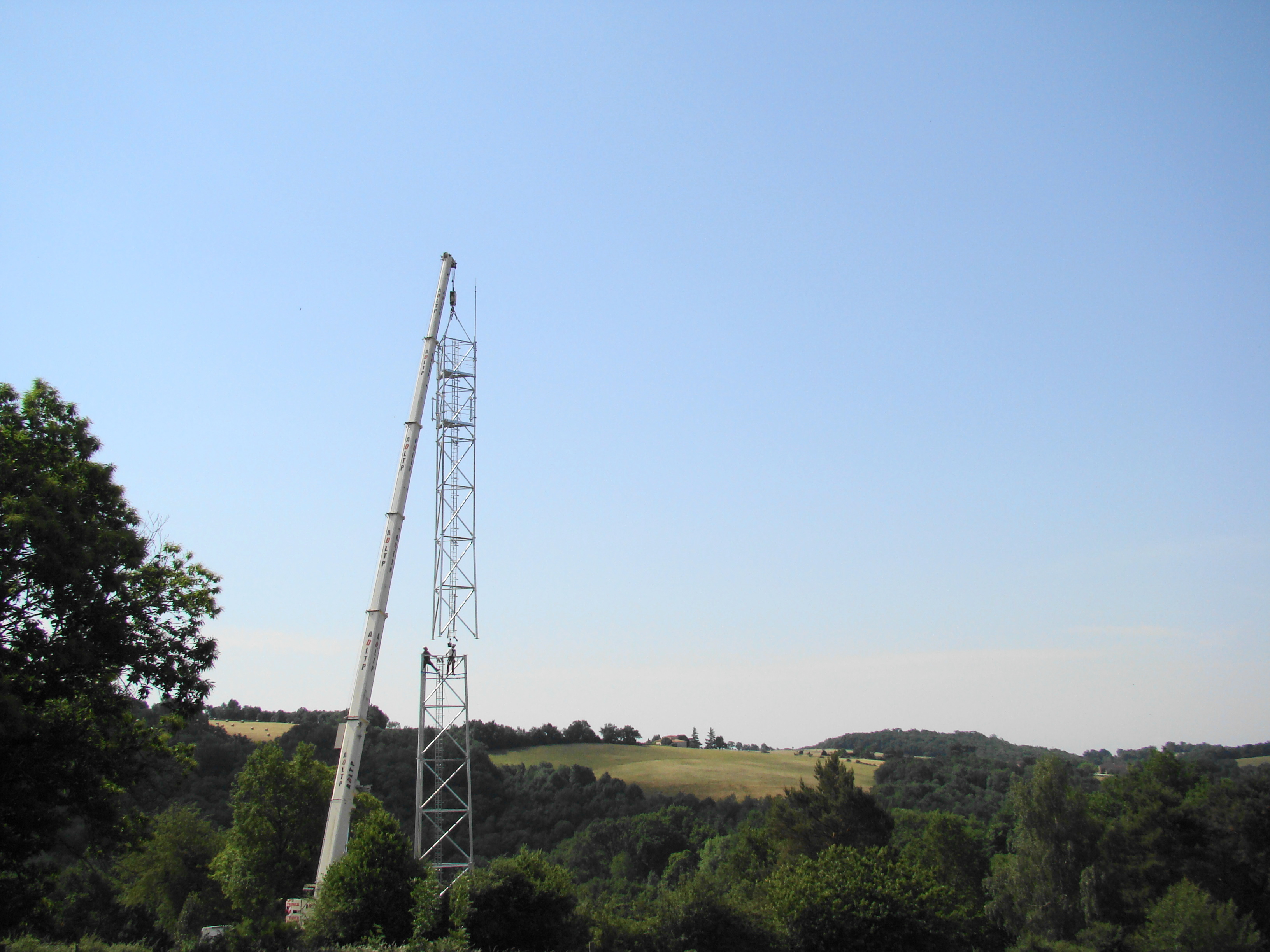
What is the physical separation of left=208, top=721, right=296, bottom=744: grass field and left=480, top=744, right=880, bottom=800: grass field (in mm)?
28971

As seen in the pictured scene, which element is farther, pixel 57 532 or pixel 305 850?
pixel 305 850

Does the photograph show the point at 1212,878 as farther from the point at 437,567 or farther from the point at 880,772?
the point at 880,772

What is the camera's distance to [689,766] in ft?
413

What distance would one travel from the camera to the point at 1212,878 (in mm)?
49031

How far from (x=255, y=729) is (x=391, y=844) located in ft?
275

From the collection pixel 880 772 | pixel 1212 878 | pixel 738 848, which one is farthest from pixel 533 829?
pixel 1212 878

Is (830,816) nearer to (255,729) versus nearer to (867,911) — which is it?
(867,911)

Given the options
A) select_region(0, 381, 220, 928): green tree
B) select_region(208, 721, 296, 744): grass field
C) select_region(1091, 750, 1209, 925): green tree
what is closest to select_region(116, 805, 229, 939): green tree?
select_region(0, 381, 220, 928): green tree

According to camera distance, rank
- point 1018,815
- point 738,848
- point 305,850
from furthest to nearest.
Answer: point 738,848, point 1018,815, point 305,850

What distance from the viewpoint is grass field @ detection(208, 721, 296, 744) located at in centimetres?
9475

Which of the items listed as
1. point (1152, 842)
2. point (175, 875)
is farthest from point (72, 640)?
point (1152, 842)

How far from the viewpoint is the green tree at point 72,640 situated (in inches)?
715

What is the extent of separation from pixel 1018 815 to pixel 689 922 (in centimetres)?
3315

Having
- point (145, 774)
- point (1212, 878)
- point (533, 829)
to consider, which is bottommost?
point (533, 829)
